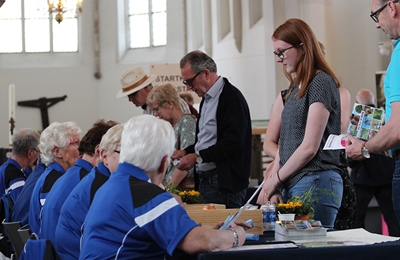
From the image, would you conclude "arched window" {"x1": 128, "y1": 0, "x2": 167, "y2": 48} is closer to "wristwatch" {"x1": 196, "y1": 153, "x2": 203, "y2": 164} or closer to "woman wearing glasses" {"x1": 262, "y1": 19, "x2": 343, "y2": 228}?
"wristwatch" {"x1": 196, "y1": 153, "x2": 203, "y2": 164}

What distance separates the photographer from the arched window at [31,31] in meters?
19.5

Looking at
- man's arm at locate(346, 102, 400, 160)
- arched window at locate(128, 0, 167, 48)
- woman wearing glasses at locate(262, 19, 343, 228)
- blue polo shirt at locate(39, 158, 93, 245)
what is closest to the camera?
man's arm at locate(346, 102, 400, 160)

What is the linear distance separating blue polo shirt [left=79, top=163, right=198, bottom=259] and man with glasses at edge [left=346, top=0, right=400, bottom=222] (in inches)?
38.7

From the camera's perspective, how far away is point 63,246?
3.18 meters

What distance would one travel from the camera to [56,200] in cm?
355

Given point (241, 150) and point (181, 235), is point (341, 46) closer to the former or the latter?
point (241, 150)

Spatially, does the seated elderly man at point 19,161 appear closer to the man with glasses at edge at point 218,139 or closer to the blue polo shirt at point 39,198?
the blue polo shirt at point 39,198

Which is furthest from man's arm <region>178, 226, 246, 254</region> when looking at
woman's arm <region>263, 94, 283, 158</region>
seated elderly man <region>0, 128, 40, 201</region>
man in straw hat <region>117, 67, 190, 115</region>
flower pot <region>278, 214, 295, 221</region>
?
man in straw hat <region>117, 67, 190, 115</region>

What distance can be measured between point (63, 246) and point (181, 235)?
1154 millimetres

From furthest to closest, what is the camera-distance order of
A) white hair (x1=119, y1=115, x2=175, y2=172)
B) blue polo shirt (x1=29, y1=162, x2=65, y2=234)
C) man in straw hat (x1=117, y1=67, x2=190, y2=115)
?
man in straw hat (x1=117, y1=67, x2=190, y2=115) → blue polo shirt (x1=29, y1=162, x2=65, y2=234) → white hair (x1=119, y1=115, x2=175, y2=172)

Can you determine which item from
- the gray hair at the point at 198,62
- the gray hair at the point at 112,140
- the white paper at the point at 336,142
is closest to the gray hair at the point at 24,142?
the gray hair at the point at 198,62

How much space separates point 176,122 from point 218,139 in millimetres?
797

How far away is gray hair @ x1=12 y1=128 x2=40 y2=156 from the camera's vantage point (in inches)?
233

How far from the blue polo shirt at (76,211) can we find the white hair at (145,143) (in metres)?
0.66
